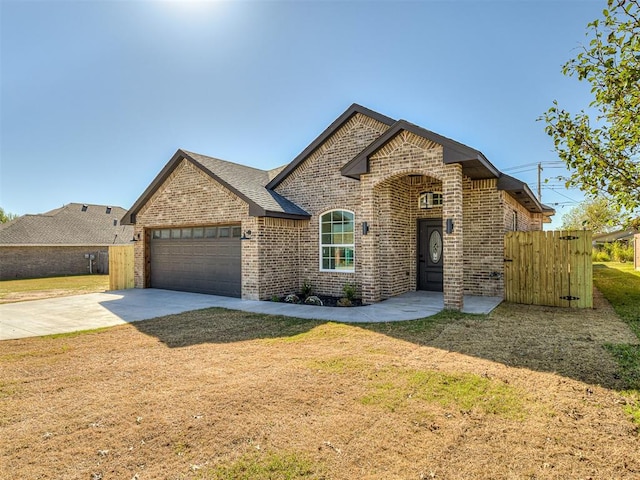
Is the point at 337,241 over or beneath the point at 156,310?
over

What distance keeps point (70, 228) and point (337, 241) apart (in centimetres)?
2568

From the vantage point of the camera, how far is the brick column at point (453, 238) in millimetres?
8625

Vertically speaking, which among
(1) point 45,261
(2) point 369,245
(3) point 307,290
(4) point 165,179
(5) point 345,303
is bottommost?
(5) point 345,303

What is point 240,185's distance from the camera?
486 inches

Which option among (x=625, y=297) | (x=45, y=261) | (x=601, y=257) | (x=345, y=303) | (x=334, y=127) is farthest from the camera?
(x=601, y=257)

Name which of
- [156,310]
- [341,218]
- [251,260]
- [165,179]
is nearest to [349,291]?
[341,218]

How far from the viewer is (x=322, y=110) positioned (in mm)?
15398

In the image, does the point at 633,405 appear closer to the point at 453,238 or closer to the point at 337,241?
the point at 453,238

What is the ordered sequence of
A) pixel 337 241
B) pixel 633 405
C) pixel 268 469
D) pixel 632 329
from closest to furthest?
1. pixel 268 469
2. pixel 633 405
3. pixel 632 329
4. pixel 337 241

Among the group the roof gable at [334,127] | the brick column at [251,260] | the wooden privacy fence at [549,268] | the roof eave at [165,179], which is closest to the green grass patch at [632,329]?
the wooden privacy fence at [549,268]

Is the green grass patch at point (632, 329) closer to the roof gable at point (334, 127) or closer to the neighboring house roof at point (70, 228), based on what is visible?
the roof gable at point (334, 127)

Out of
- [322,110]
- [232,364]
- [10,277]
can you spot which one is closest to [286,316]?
[232,364]

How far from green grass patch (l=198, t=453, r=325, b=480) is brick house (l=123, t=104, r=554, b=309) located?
22.5 feet

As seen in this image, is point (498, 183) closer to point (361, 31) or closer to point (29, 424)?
point (361, 31)
